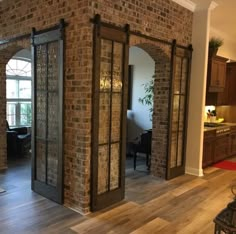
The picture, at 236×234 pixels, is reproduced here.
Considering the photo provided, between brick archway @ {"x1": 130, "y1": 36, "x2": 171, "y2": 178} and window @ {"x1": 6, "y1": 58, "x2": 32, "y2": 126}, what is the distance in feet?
14.7

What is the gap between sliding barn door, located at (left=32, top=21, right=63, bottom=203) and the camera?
3.57 meters

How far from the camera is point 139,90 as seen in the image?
268 inches

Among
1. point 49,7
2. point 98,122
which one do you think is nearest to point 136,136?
point 98,122

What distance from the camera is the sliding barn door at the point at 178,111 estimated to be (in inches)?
189

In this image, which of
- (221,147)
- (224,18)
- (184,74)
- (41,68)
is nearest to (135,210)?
(41,68)

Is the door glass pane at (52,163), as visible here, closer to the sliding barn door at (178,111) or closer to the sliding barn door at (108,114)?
the sliding barn door at (108,114)

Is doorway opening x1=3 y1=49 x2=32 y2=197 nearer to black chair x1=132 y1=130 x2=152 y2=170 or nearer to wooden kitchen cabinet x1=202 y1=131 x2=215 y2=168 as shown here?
black chair x1=132 y1=130 x2=152 y2=170

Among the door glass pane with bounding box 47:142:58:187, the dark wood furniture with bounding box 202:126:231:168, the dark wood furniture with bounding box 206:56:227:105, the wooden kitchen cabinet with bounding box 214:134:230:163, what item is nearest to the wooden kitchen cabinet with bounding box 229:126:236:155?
the dark wood furniture with bounding box 202:126:231:168

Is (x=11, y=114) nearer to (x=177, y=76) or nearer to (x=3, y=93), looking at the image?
(x=3, y=93)

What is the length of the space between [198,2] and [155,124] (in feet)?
7.77

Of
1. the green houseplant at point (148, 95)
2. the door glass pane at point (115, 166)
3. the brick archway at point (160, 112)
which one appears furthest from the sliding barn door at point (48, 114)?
the green houseplant at point (148, 95)

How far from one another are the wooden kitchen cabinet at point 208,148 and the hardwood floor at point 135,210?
88 cm

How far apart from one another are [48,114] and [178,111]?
2462 mm

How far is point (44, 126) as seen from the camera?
3895mm
